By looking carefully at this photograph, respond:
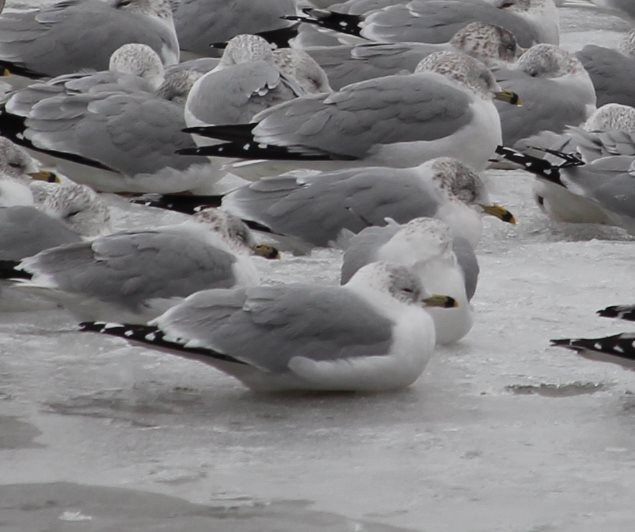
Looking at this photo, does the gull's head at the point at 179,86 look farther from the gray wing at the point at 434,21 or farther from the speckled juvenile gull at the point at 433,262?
the speckled juvenile gull at the point at 433,262

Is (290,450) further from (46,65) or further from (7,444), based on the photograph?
(46,65)

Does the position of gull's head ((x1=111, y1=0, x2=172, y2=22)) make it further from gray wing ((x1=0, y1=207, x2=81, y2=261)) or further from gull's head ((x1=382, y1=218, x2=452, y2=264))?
gull's head ((x1=382, y1=218, x2=452, y2=264))

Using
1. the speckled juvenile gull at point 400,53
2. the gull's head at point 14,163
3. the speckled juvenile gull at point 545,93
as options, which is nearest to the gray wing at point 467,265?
the gull's head at point 14,163

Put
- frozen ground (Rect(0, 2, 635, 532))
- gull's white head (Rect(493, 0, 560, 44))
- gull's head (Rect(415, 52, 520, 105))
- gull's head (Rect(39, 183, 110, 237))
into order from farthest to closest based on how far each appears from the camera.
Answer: gull's white head (Rect(493, 0, 560, 44)) < gull's head (Rect(415, 52, 520, 105)) < gull's head (Rect(39, 183, 110, 237)) < frozen ground (Rect(0, 2, 635, 532))

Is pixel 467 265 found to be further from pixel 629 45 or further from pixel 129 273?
pixel 629 45

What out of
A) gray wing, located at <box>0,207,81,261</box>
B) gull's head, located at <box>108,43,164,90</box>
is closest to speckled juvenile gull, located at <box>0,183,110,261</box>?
gray wing, located at <box>0,207,81,261</box>

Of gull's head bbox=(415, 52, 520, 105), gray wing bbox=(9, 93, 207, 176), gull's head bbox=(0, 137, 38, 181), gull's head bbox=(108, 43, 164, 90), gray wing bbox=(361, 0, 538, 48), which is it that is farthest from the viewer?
gray wing bbox=(361, 0, 538, 48)

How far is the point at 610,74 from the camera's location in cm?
966

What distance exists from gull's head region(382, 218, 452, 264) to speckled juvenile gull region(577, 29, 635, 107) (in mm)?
3807

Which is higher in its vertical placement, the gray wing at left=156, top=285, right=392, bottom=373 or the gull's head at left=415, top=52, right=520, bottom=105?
the gray wing at left=156, top=285, right=392, bottom=373

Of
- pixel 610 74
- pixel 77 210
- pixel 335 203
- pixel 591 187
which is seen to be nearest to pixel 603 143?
pixel 591 187

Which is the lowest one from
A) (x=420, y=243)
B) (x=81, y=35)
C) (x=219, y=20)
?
(x=219, y=20)

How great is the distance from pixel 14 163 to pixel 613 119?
9.08 feet

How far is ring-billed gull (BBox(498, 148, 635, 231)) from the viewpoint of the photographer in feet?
24.2
